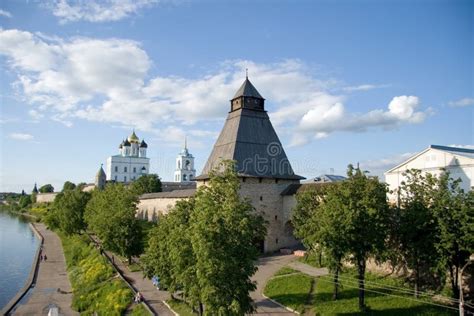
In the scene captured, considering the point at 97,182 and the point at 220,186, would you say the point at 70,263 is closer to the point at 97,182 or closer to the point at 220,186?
the point at 220,186

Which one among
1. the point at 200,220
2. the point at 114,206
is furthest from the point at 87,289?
the point at 200,220

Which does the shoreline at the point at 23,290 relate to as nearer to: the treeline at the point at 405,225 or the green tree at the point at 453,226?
the treeline at the point at 405,225

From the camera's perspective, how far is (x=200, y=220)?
537 inches

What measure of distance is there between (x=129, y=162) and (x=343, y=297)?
88.7 meters

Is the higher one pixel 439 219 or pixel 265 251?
pixel 439 219

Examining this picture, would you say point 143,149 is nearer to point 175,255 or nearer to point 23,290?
Result: point 23,290

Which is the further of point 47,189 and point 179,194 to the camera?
point 47,189

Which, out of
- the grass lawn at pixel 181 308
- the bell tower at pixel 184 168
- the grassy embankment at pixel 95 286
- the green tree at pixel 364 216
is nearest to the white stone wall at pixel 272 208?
the grassy embankment at pixel 95 286

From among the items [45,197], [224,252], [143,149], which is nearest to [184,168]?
[143,149]

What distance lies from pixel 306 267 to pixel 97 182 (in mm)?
59493

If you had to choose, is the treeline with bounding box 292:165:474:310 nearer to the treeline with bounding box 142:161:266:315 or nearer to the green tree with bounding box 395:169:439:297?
the green tree with bounding box 395:169:439:297

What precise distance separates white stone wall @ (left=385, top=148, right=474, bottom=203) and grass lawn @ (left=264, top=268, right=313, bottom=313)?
5.91 metres

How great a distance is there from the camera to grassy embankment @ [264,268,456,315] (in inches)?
614

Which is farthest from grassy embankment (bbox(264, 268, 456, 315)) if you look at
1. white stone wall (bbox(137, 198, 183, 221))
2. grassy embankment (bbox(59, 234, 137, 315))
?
white stone wall (bbox(137, 198, 183, 221))
